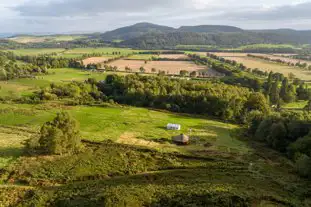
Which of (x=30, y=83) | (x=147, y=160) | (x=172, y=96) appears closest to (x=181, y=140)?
(x=147, y=160)

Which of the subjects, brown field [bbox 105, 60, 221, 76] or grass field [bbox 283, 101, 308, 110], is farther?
brown field [bbox 105, 60, 221, 76]

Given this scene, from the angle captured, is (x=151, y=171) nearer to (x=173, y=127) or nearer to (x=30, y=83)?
(x=173, y=127)

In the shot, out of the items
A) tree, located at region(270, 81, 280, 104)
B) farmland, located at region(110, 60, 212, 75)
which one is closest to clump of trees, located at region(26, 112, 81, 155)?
tree, located at region(270, 81, 280, 104)

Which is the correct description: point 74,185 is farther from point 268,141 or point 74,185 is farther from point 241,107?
point 241,107

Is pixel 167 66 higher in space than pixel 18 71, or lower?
higher

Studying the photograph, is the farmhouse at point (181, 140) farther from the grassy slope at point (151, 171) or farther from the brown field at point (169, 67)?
the brown field at point (169, 67)

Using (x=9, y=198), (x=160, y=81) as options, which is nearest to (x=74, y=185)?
(x=9, y=198)

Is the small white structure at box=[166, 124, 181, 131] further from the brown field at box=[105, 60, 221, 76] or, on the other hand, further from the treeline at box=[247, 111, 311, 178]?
the brown field at box=[105, 60, 221, 76]
